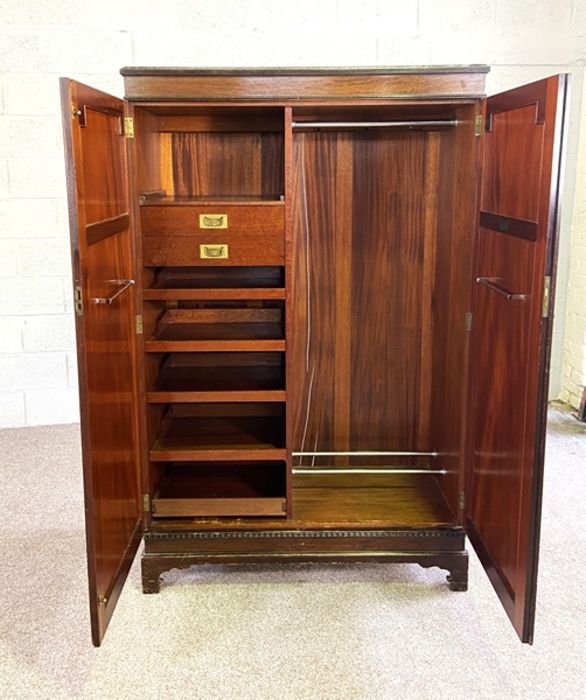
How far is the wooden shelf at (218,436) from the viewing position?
2375 millimetres

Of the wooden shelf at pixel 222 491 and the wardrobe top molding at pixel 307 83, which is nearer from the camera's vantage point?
the wardrobe top molding at pixel 307 83

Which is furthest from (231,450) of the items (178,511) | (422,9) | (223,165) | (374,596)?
(422,9)

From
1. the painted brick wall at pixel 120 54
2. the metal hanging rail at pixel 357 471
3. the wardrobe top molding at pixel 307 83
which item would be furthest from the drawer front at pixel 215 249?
the painted brick wall at pixel 120 54

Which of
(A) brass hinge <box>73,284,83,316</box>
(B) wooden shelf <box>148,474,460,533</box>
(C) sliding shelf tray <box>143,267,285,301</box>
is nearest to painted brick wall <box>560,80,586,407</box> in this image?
(B) wooden shelf <box>148,474,460,533</box>

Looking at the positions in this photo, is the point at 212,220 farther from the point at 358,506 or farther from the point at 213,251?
the point at 358,506

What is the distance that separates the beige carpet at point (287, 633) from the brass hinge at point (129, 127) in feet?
4.47

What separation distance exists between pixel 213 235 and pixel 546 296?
959 millimetres

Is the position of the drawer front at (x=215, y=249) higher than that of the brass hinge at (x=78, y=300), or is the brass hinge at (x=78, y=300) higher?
the drawer front at (x=215, y=249)

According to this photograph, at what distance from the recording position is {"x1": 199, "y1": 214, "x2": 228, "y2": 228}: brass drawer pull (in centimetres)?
220

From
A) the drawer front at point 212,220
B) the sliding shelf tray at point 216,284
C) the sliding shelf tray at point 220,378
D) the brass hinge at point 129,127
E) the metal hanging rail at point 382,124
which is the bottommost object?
the sliding shelf tray at point 220,378

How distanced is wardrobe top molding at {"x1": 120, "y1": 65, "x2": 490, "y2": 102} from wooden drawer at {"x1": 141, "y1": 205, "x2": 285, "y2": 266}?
0.31 meters

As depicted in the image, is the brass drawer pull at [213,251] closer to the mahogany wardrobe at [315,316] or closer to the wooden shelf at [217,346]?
the mahogany wardrobe at [315,316]

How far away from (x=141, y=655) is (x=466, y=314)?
131 cm

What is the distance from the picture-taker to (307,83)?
6.89ft
